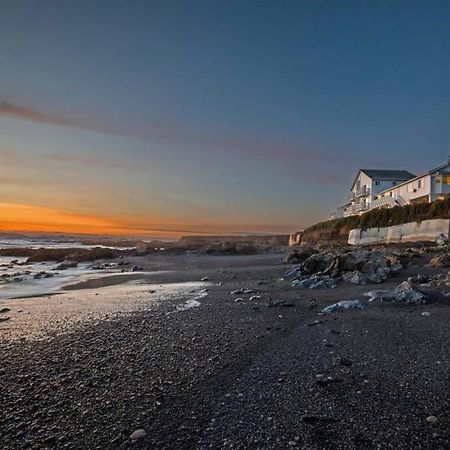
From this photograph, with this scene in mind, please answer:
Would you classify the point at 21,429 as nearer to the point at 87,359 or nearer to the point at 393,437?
the point at 87,359

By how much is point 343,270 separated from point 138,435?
15.7 m

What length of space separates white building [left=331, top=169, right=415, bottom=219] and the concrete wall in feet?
73.0

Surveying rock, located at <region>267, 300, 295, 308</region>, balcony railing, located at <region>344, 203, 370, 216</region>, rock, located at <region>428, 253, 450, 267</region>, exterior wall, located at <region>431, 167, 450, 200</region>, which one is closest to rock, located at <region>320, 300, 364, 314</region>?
rock, located at <region>267, 300, 295, 308</region>

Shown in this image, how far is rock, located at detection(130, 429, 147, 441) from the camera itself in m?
4.01

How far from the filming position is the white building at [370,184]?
248 feet

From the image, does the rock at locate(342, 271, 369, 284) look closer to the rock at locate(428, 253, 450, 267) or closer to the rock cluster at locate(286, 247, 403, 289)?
the rock cluster at locate(286, 247, 403, 289)

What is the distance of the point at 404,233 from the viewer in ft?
145

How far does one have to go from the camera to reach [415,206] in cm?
4519

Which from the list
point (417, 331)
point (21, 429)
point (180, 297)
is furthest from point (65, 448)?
point (180, 297)

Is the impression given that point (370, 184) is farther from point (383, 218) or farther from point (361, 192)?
point (383, 218)

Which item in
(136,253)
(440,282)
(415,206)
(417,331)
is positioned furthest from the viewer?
(136,253)

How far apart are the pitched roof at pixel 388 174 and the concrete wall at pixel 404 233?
88.9 feet

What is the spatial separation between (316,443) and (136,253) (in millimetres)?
53405

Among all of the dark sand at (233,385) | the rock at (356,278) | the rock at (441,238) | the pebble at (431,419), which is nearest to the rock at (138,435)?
the dark sand at (233,385)
